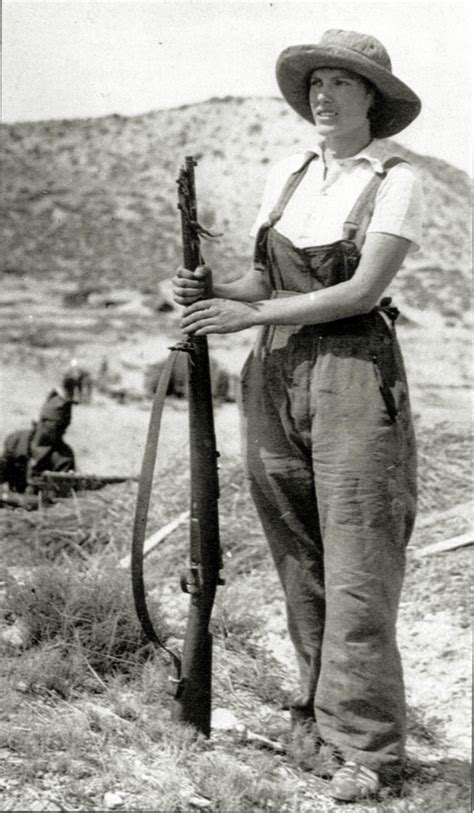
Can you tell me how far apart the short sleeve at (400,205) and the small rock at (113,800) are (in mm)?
1744

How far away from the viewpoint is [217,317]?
3.03m

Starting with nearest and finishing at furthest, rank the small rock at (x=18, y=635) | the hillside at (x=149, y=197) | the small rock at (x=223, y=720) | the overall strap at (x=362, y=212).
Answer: the overall strap at (x=362, y=212) → the small rock at (x=223, y=720) → the small rock at (x=18, y=635) → the hillside at (x=149, y=197)

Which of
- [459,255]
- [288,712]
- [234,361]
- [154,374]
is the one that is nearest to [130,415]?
[154,374]

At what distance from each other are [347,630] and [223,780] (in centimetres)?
56

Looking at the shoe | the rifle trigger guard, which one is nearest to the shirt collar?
the rifle trigger guard

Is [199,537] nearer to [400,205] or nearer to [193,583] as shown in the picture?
[193,583]

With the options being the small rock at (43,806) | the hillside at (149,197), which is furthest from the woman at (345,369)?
the hillside at (149,197)

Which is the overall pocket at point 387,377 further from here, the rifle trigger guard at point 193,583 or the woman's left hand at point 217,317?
the rifle trigger guard at point 193,583

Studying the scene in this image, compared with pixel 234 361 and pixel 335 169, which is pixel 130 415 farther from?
pixel 335 169

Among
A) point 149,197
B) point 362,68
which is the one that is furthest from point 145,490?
Result: point 149,197

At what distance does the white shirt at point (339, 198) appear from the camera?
292cm

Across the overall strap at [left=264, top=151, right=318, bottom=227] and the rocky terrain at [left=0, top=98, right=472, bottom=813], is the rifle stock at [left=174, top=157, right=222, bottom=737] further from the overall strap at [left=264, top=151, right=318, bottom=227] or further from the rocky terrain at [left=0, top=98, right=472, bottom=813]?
the overall strap at [left=264, top=151, right=318, bottom=227]

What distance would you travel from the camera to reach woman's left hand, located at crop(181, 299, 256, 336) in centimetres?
302

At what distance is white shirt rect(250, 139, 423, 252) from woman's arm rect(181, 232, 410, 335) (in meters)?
0.06
